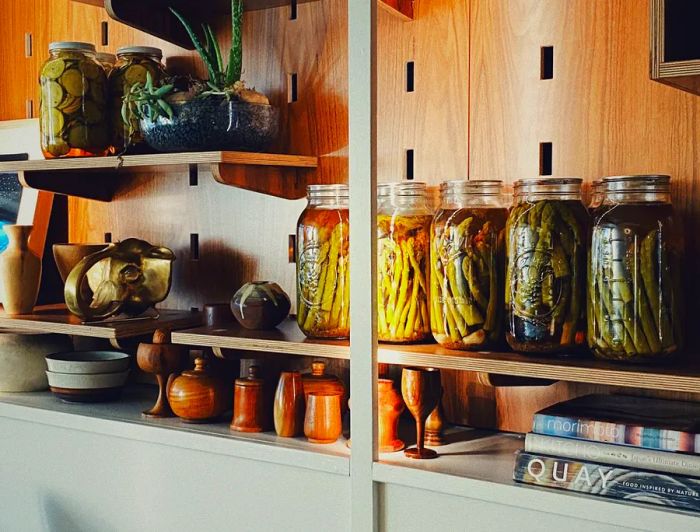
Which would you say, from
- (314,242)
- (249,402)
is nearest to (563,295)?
(314,242)

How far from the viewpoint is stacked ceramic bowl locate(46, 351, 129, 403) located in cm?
182

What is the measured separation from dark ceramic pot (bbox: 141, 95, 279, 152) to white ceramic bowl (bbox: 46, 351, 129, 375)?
1.68ft

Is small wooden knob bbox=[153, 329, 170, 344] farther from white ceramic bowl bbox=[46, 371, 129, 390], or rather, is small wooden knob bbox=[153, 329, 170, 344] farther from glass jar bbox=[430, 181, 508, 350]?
glass jar bbox=[430, 181, 508, 350]

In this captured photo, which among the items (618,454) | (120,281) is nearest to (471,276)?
(618,454)

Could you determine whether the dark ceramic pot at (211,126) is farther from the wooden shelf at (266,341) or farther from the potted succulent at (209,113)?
the wooden shelf at (266,341)

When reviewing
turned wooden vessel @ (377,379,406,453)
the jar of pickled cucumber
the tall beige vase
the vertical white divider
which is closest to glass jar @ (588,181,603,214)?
the vertical white divider

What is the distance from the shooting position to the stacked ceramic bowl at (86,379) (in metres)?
1.82

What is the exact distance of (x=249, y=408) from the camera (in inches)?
63.2

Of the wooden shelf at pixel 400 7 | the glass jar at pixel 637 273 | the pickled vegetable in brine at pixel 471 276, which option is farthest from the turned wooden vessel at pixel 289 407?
the wooden shelf at pixel 400 7

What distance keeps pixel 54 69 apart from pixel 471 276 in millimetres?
997

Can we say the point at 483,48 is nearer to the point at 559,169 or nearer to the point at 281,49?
the point at 559,169

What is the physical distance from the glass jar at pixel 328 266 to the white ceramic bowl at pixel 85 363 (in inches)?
21.6

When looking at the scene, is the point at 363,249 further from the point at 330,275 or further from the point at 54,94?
the point at 54,94

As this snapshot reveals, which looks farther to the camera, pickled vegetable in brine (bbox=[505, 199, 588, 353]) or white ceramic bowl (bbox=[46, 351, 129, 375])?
white ceramic bowl (bbox=[46, 351, 129, 375])
